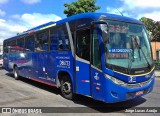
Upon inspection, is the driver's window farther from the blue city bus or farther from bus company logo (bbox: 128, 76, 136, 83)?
bus company logo (bbox: 128, 76, 136, 83)

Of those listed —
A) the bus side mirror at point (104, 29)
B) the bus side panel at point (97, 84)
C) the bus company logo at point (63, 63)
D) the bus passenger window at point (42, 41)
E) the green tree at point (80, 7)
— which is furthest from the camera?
the green tree at point (80, 7)

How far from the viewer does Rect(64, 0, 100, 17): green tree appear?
29.3 meters

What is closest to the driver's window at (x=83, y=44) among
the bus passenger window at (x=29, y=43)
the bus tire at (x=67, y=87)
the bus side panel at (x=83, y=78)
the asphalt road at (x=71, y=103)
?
the bus side panel at (x=83, y=78)

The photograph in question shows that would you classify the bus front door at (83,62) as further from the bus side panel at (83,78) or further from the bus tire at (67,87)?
the bus tire at (67,87)

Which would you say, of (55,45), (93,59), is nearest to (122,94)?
(93,59)

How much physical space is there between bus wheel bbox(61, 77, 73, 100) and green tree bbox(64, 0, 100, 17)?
20.3 metres

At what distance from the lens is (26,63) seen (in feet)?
46.4

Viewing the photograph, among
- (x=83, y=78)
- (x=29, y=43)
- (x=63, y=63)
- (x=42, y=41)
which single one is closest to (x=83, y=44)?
(x=83, y=78)

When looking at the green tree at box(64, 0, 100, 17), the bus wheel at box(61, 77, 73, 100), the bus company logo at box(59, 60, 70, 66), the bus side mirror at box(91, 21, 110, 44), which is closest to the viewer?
the bus side mirror at box(91, 21, 110, 44)

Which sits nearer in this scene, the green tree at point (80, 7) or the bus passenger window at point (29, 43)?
the bus passenger window at point (29, 43)

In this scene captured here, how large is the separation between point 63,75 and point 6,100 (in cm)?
235

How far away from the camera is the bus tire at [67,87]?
30.9 ft

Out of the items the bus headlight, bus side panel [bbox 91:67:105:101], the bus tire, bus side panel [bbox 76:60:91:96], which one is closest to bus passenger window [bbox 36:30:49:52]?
the bus tire

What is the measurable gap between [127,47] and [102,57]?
0.95m
